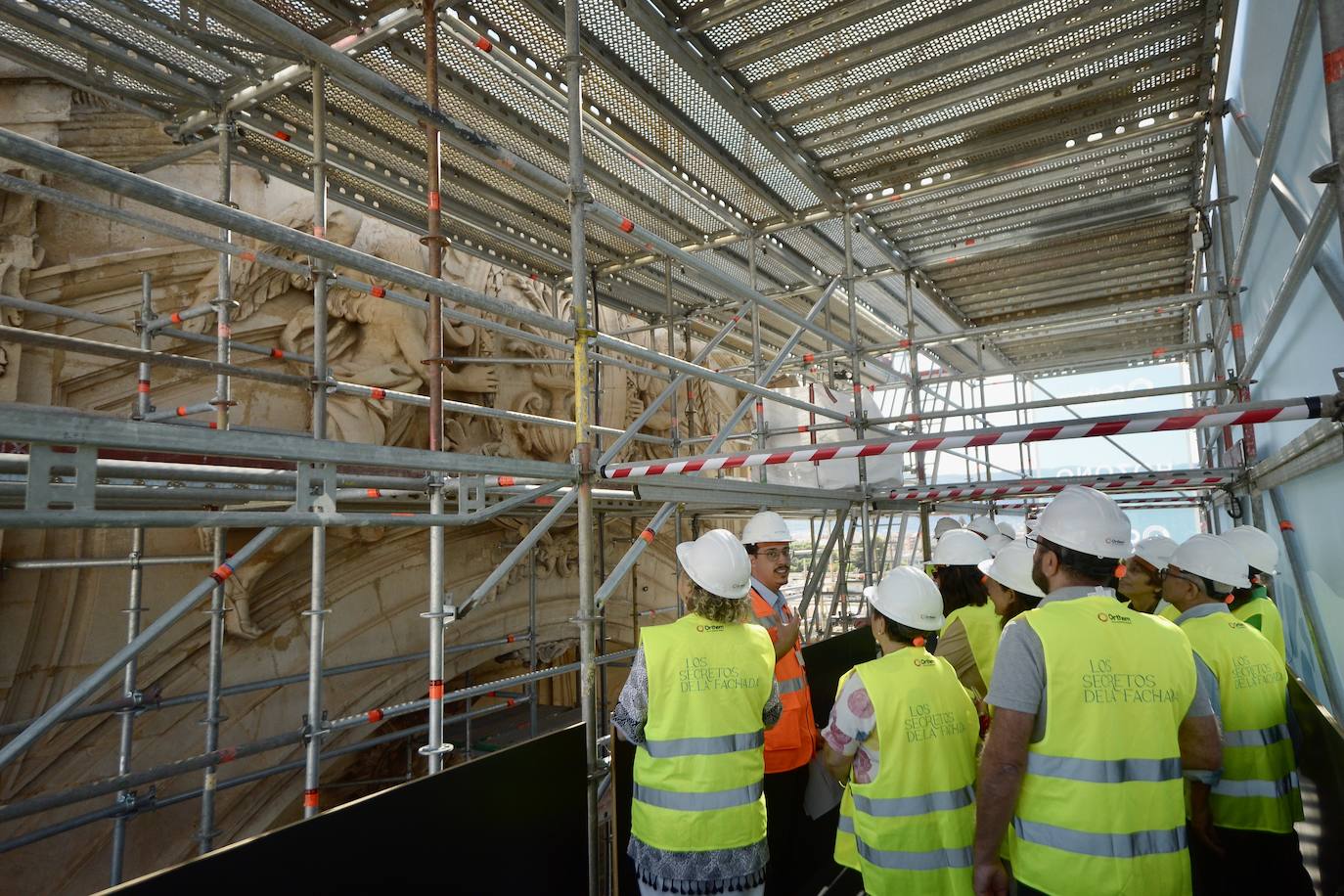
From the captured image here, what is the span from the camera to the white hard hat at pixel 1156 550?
4090 millimetres

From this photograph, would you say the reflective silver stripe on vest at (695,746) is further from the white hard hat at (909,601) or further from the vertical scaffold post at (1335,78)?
the vertical scaffold post at (1335,78)

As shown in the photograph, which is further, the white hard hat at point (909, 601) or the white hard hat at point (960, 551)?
the white hard hat at point (960, 551)

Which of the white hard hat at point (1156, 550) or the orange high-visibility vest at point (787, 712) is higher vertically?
the white hard hat at point (1156, 550)

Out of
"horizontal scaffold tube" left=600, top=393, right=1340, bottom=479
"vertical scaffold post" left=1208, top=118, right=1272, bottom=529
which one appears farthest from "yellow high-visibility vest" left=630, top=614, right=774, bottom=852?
"vertical scaffold post" left=1208, top=118, right=1272, bottom=529

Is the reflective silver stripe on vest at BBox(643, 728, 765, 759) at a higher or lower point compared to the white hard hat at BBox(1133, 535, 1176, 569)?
lower

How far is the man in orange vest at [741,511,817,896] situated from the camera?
3156 mm

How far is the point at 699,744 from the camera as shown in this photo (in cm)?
238

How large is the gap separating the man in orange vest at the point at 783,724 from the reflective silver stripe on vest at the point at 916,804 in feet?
2.71

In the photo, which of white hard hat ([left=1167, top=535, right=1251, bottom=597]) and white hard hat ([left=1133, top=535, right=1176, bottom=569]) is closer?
white hard hat ([left=1167, top=535, right=1251, bottom=597])

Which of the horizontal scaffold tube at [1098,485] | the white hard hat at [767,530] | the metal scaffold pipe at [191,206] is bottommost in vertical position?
the white hard hat at [767,530]

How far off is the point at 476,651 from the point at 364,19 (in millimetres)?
5781

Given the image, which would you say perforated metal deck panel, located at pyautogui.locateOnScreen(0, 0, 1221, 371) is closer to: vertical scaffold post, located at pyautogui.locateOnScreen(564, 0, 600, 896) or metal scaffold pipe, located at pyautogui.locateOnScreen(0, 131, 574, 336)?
vertical scaffold post, located at pyautogui.locateOnScreen(564, 0, 600, 896)

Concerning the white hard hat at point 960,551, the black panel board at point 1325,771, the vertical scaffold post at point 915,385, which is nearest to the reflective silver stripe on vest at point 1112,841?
the black panel board at point 1325,771

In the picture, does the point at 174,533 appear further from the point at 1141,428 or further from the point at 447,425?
the point at 1141,428
